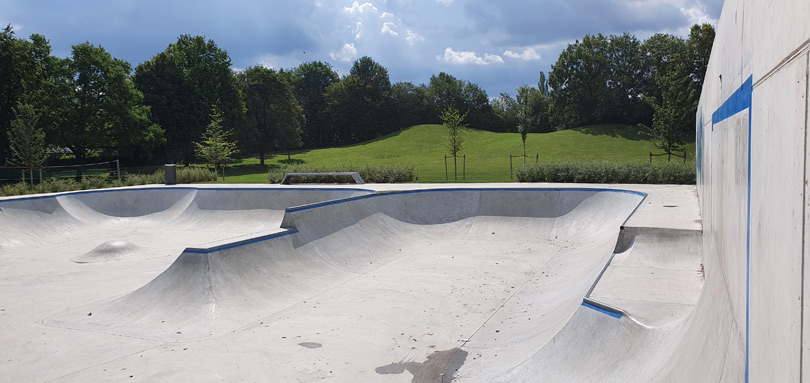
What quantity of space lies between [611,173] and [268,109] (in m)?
39.3

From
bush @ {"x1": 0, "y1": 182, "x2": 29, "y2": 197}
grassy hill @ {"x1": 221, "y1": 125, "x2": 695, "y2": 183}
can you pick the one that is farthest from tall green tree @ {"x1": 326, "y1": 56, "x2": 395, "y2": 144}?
bush @ {"x1": 0, "y1": 182, "x2": 29, "y2": 197}

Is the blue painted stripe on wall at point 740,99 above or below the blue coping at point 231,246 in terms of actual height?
above

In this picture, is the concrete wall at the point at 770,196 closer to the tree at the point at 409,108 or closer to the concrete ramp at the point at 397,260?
the concrete ramp at the point at 397,260

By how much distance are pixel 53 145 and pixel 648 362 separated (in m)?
44.8

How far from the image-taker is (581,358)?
4977 millimetres

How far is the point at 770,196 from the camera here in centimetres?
196

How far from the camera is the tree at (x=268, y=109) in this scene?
167 feet

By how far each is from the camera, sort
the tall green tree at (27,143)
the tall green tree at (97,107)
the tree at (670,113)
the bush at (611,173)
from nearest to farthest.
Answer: the bush at (611,173), the tall green tree at (27,143), the tree at (670,113), the tall green tree at (97,107)

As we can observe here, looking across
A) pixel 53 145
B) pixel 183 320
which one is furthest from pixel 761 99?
pixel 53 145

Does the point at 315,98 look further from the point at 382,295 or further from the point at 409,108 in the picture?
the point at 382,295

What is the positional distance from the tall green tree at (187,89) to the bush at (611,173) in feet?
105

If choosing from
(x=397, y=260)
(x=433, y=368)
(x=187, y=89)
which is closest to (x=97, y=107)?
(x=187, y=89)

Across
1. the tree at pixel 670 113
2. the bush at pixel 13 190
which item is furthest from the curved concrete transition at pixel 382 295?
the tree at pixel 670 113

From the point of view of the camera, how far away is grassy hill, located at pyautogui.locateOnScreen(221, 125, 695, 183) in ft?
155
